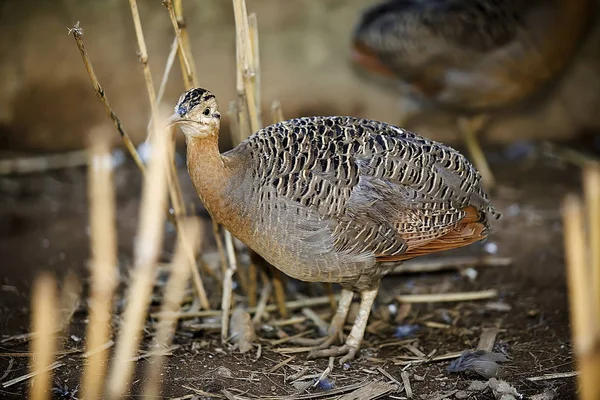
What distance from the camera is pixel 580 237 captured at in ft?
16.9

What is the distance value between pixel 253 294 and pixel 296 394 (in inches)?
39.8

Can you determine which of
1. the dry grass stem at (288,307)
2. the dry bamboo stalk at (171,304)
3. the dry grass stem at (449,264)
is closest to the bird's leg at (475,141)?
the dry grass stem at (449,264)

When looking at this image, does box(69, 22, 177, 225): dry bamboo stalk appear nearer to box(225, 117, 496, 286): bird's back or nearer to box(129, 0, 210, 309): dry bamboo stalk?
box(129, 0, 210, 309): dry bamboo stalk

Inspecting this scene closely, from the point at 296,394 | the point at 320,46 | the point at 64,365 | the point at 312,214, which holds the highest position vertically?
the point at 320,46

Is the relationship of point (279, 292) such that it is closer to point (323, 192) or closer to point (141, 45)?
point (323, 192)

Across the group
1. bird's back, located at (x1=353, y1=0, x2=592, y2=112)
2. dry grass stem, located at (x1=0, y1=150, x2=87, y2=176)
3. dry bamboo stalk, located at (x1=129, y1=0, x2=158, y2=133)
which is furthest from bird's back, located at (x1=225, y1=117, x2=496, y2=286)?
dry grass stem, located at (x1=0, y1=150, x2=87, y2=176)

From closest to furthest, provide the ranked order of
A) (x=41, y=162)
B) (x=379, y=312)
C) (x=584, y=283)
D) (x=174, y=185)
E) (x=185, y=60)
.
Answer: (x=185, y=60) → (x=174, y=185) → (x=379, y=312) → (x=584, y=283) → (x=41, y=162)

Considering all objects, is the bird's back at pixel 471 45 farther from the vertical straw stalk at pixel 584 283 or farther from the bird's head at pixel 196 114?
the bird's head at pixel 196 114

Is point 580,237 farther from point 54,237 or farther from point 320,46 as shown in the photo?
point 54,237

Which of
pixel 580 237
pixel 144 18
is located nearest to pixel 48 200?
pixel 144 18

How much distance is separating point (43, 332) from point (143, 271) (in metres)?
0.81

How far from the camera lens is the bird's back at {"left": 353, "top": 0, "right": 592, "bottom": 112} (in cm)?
589

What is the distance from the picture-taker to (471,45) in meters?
5.90

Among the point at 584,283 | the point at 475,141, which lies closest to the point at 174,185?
the point at 584,283
